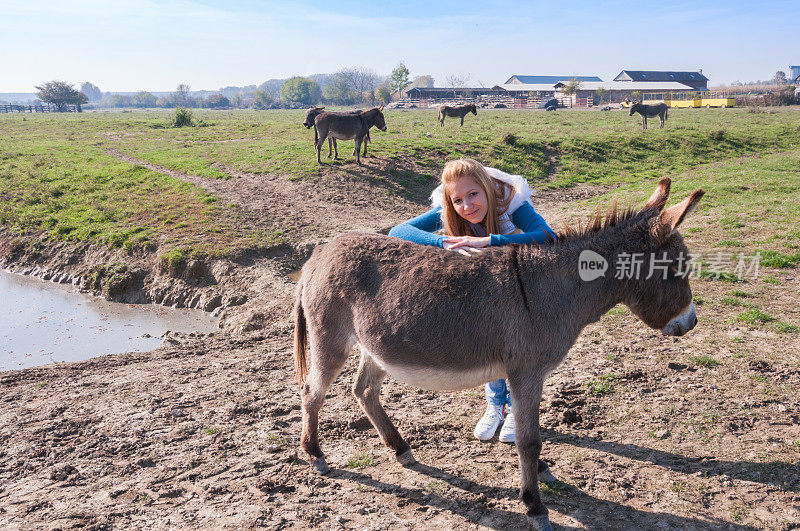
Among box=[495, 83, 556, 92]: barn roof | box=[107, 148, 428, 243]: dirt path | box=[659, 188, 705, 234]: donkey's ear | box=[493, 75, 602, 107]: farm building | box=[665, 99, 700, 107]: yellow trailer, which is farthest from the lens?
box=[495, 83, 556, 92]: barn roof

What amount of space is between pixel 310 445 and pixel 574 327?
236cm

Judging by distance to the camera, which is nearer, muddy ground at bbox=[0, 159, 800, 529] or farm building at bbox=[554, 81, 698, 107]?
muddy ground at bbox=[0, 159, 800, 529]

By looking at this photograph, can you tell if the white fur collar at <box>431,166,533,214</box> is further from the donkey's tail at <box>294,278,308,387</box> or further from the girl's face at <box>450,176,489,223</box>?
the donkey's tail at <box>294,278,308,387</box>

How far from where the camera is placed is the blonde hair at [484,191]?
3.89 metres

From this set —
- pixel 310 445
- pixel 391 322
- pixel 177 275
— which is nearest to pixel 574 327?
pixel 391 322

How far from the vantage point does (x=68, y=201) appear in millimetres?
15664

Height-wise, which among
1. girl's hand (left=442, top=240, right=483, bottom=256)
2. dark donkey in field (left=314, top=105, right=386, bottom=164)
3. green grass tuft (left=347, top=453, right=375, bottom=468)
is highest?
dark donkey in field (left=314, top=105, right=386, bottom=164)

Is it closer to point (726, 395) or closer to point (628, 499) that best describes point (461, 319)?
point (628, 499)

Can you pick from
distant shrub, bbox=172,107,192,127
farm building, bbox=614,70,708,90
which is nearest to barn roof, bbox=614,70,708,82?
farm building, bbox=614,70,708,90

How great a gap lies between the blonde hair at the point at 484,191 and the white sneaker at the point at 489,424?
1.63 m

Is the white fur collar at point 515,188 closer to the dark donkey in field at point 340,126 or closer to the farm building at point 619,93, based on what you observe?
the dark donkey in field at point 340,126

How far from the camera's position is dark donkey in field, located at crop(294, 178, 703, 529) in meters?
3.45

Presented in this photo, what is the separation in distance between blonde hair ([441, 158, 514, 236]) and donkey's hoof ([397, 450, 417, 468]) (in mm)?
1859

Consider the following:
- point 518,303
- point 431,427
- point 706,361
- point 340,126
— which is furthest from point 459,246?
point 340,126
